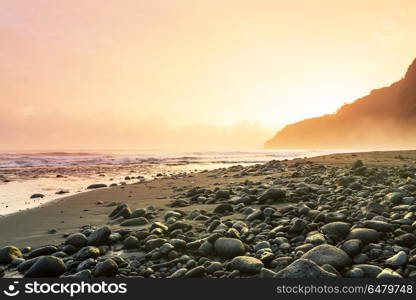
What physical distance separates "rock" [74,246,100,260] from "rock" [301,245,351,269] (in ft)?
10.3

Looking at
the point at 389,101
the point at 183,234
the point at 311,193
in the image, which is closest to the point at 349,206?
the point at 311,193

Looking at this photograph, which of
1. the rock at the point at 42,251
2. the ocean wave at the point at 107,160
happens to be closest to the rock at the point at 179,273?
the rock at the point at 42,251

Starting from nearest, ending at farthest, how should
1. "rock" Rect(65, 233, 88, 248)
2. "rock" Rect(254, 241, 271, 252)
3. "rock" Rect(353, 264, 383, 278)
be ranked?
"rock" Rect(353, 264, 383, 278) < "rock" Rect(254, 241, 271, 252) < "rock" Rect(65, 233, 88, 248)

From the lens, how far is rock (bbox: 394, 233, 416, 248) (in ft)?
13.1

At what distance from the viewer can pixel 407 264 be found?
347 centimetres

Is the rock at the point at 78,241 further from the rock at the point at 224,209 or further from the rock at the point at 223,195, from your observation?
the rock at the point at 223,195

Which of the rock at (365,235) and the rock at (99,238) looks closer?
the rock at (365,235)

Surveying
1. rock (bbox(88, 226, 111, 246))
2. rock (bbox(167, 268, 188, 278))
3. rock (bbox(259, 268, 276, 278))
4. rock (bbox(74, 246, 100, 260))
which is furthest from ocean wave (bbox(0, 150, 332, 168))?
rock (bbox(259, 268, 276, 278))

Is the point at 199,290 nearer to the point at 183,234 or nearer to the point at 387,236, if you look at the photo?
the point at 183,234

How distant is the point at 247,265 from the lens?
3.82 metres

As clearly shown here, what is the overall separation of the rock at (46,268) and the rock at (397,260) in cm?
416

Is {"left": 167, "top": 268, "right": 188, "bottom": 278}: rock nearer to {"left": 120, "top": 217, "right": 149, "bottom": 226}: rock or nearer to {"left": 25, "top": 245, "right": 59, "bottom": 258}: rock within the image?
{"left": 25, "top": 245, "right": 59, "bottom": 258}: rock

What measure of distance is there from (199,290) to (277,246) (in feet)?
5.25

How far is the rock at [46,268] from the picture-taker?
4091 mm
